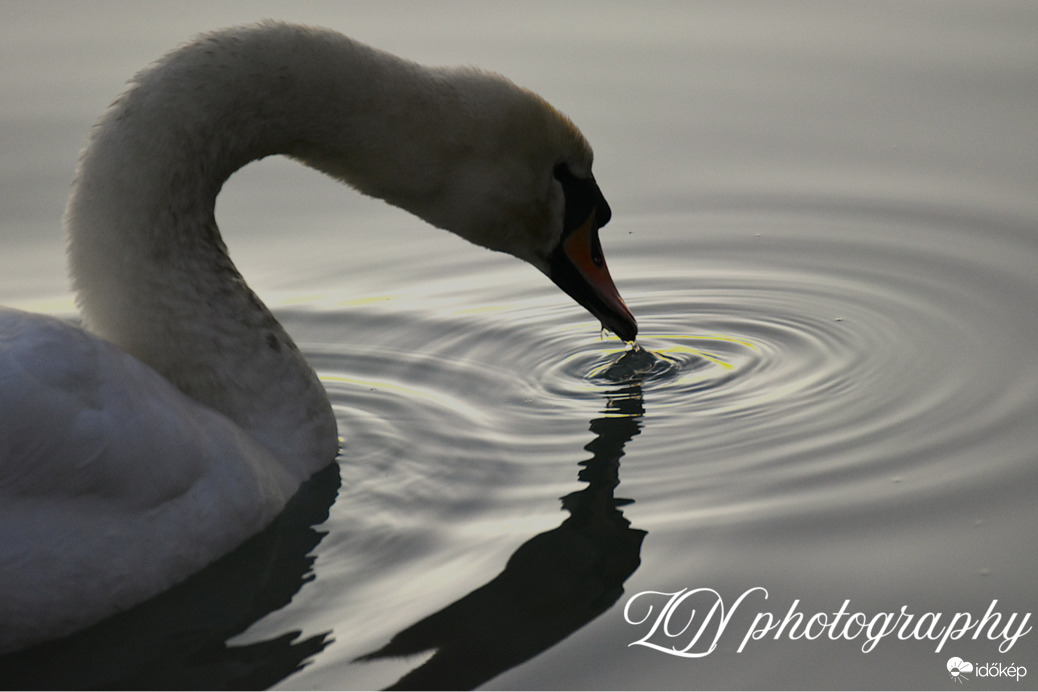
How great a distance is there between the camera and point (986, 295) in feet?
20.5

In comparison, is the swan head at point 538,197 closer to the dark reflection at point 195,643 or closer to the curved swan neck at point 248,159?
the curved swan neck at point 248,159

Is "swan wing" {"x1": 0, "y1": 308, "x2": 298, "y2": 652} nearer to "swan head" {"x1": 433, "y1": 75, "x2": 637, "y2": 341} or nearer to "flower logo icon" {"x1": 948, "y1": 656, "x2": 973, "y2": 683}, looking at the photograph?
"swan head" {"x1": 433, "y1": 75, "x2": 637, "y2": 341}

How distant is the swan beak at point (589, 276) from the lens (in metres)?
5.38

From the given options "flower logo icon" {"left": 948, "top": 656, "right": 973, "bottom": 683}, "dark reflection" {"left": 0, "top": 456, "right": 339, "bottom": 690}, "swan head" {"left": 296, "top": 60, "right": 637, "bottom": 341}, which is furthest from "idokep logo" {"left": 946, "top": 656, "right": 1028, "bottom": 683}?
"swan head" {"left": 296, "top": 60, "right": 637, "bottom": 341}

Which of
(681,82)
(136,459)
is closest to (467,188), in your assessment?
(136,459)

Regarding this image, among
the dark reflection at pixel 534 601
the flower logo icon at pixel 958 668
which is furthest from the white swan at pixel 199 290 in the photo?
the flower logo icon at pixel 958 668

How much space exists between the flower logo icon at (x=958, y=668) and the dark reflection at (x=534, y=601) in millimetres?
929

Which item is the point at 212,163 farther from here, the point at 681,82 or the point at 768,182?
the point at 681,82

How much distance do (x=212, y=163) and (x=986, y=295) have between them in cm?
345

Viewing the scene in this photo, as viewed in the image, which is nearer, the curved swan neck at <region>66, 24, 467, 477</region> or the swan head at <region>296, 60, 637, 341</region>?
the curved swan neck at <region>66, 24, 467, 477</region>

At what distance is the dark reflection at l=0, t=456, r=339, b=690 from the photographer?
3789mm

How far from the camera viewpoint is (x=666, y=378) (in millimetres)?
5754

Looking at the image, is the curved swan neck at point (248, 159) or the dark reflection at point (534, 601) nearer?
the dark reflection at point (534, 601)

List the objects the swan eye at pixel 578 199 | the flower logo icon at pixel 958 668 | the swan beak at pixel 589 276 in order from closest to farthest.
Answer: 1. the flower logo icon at pixel 958 668
2. the swan eye at pixel 578 199
3. the swan beak at pixel 589 276
